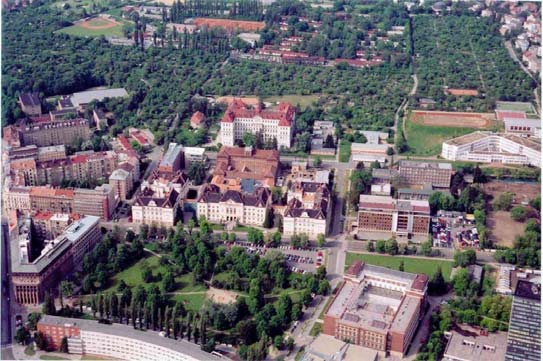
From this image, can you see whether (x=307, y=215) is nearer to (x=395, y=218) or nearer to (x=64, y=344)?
(x=395, y=218)

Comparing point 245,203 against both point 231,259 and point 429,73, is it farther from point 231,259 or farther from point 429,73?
point 429,73

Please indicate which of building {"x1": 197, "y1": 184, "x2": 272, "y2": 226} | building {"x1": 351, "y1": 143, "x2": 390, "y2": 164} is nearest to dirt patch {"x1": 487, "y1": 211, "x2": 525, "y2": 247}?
building {"x1": 351, "y1": 143, "x2": 390, "y2": 164}

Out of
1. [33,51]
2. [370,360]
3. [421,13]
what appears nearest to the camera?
[370,360]

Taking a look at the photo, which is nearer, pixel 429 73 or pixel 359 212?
pixel 359 212

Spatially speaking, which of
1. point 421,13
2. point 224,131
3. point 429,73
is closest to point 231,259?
point 224,131

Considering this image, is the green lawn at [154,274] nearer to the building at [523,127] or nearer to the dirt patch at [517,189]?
the dirt patch at [517,189]

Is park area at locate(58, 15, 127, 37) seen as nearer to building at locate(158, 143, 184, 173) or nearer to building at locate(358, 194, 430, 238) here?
building at locate(158, 143, 184, 173)
